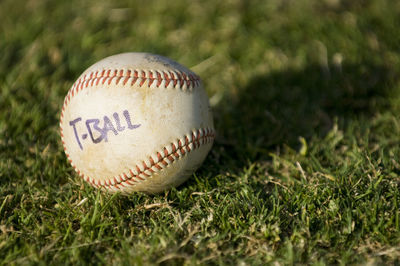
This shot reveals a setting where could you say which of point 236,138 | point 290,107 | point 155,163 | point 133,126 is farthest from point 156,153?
point 290,107

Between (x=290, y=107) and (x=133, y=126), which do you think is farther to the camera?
(x=290, y=107)

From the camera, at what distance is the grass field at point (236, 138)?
261cm

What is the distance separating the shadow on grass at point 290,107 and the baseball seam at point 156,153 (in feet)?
2.17

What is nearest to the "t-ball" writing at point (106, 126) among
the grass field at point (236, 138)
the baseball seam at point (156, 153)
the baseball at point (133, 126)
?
the baseball at point (133, 126)

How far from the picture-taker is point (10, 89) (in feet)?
13.3

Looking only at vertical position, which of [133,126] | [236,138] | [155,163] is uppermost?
[133,126]

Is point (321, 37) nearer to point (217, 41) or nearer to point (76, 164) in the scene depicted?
point (217, 41)

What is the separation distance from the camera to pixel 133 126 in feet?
8.77

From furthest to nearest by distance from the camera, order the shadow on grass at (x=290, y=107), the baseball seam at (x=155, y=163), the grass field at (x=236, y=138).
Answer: the shadow on grass at (x=290, y=107)
the baseball seam at (x=155, y=163)
the grass field at (x=236, y=138)

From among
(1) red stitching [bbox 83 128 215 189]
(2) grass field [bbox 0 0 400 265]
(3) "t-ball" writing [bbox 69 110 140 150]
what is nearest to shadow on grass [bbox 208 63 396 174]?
(2) grass field [bbox 0 0 400 265]

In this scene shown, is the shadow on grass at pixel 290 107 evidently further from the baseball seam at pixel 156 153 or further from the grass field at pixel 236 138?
the baseball seam at pixel 156 153

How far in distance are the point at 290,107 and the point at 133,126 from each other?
6.40 feet

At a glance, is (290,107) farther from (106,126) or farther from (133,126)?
(106,126)

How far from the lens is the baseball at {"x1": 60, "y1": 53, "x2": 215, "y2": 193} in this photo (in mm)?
2684
